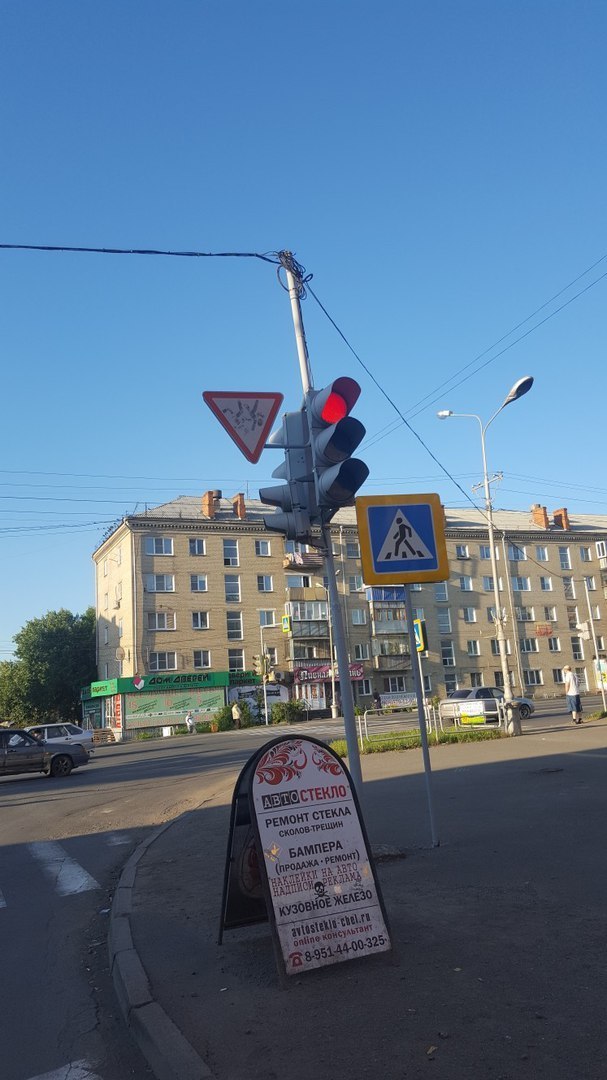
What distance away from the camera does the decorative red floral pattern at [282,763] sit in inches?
192

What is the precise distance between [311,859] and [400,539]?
3548 mm

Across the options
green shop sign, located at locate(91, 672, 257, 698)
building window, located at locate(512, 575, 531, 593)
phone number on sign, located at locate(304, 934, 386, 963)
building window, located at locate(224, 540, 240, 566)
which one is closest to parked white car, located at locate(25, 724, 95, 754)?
green shop sign, located at locate(91, 672, 257, 698)

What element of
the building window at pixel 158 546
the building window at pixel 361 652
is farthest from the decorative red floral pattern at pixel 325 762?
the building window at pixel 361 652

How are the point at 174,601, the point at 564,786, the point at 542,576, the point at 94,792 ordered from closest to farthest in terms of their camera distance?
the point at 564,786
the point at 94,792
the point at 174,601
the point at 542,576

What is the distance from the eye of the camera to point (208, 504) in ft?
198

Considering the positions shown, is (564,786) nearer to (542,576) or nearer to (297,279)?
(297,279)

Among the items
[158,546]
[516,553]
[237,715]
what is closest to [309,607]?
[158,546]

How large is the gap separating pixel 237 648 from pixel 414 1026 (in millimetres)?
Result: 54159

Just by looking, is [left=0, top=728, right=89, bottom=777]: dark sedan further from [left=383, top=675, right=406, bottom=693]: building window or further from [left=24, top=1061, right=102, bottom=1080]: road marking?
[left=383, top=675, right=406, bottom=693]: building window

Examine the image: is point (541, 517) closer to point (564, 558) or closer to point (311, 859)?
point (564, 558)

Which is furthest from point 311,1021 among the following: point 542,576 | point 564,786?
point 542,576

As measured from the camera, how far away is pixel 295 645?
58281mm

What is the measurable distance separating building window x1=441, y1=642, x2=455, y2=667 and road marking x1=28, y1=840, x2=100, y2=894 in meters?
53.8

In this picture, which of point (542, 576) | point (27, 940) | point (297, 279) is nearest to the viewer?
point (27, 940)
